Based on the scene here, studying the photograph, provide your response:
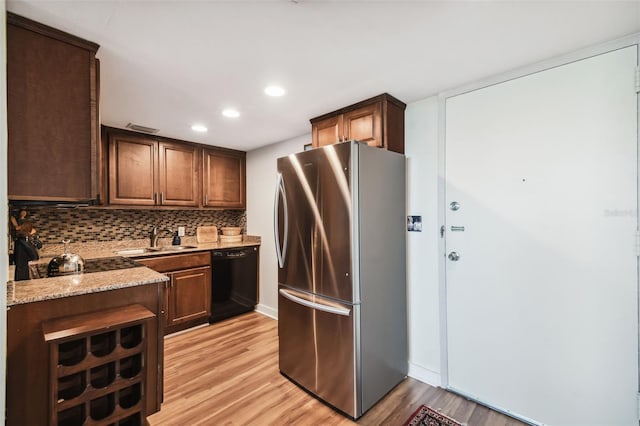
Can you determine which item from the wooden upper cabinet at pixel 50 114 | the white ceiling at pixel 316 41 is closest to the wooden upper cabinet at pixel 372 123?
the white ceiling at pixel 316 41

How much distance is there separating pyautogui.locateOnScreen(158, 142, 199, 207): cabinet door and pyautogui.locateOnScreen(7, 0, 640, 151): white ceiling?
1.13 meters

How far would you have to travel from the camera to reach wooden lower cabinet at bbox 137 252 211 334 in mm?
2975

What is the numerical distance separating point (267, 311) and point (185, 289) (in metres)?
1.07

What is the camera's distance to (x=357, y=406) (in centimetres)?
177

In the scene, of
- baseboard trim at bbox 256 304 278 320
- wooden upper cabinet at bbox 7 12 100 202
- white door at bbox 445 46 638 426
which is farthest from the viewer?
baseboard trim at bbox 256 304 278 320

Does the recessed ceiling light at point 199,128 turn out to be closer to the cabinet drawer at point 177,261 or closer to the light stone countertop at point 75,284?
the cabinet drawer at point 177,261

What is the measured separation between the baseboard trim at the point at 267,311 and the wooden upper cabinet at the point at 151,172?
160cm

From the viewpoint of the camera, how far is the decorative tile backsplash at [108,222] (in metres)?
2.76

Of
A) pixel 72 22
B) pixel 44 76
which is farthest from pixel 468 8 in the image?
pixel 44 76

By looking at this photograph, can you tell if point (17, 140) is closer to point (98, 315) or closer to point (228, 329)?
point (98, 315)

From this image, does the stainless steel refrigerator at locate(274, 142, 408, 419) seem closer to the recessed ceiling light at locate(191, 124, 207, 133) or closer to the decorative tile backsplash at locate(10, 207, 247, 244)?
the recessed ceiling light at locate(191, 124, 207, 133)

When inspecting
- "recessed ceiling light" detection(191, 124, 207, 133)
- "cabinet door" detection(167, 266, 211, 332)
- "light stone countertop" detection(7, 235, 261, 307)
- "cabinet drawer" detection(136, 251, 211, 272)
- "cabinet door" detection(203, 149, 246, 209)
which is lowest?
"cabinet door" detection(167, 266, 211, 332)

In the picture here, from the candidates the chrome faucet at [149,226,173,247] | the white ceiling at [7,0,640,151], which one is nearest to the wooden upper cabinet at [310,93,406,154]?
the white ceiling at [7,0,640,151]

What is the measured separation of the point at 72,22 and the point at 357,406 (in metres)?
2.60
